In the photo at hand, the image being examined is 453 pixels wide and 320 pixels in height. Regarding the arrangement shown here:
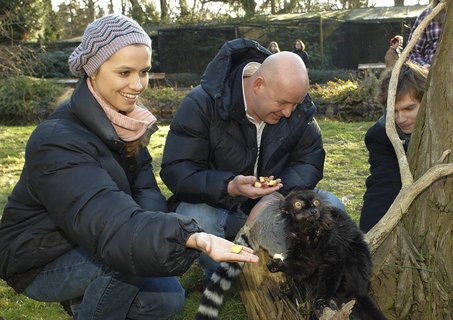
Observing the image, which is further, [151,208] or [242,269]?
[242,269]

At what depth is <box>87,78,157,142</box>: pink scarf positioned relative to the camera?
2781 millimetres

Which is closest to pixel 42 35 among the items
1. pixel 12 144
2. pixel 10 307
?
pixel 12 144

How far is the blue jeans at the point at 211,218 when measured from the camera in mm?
3842

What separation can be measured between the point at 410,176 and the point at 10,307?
2680 millimetres

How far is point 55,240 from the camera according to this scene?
2.86 meters

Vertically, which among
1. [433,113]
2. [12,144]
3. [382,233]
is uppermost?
[433,113]

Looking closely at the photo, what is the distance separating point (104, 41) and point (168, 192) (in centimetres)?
389

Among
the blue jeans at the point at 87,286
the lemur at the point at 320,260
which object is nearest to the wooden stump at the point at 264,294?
the lemur at the point at 320,260

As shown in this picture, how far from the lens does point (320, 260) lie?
10.1 ft

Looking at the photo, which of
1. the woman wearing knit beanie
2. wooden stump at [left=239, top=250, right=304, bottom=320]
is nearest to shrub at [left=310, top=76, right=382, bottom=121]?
wooden stump at [left=239, top=250, right=304, bottom=320]

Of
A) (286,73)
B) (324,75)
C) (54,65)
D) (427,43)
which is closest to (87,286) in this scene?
(286,73)

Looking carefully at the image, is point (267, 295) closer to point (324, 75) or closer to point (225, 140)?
point (225, 140)

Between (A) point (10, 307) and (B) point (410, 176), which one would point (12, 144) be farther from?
(B) point (410, 176)

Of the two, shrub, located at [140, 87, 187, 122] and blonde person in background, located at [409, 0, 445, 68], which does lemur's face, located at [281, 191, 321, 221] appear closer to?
blonde person in background, located at [409, 0, 445, 68]
